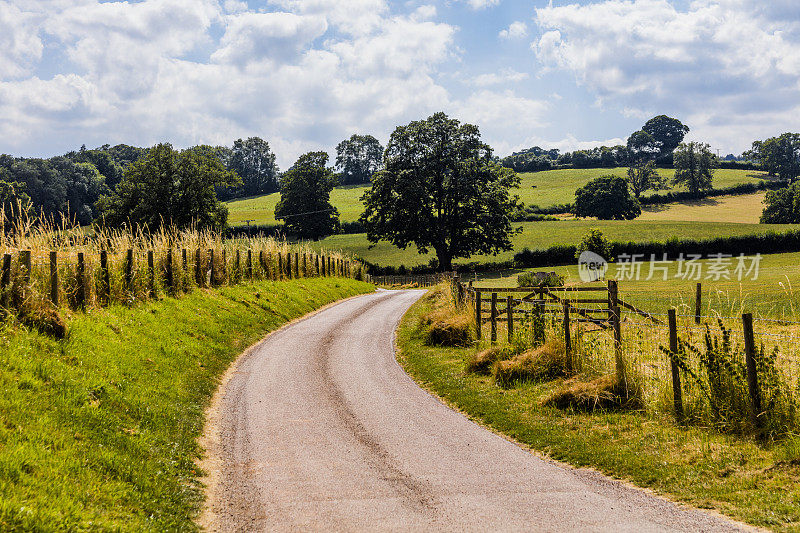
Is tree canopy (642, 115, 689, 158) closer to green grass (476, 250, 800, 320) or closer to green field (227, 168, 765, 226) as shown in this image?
green field (227, 168, 765, 226)

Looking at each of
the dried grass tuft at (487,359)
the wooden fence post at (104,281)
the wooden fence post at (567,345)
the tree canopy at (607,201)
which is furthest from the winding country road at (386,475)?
the tree canopy at (607,201)

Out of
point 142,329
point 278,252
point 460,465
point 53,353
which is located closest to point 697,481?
point 460,465

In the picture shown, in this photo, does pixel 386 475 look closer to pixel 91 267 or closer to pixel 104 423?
pixel 104 423

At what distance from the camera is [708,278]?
49.8 metres

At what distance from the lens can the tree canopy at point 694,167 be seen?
428 feet

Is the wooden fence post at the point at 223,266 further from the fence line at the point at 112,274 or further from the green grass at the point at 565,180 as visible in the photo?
the green grass at the point at 565,180

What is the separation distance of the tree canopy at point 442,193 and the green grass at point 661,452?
51.3 m

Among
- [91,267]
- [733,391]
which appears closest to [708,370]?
[733,391]

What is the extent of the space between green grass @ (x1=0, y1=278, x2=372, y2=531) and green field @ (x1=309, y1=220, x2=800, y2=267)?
213 ft

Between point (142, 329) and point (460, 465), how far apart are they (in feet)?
34.0

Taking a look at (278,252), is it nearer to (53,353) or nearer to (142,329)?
(142,329)

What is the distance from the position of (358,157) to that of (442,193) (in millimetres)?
117189

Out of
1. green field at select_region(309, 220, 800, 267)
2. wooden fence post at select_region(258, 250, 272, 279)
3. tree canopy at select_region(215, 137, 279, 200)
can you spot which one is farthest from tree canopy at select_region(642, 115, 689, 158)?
wooden fence post at select_region(258, 250, 272, 279)

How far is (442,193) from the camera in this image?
64.6m
